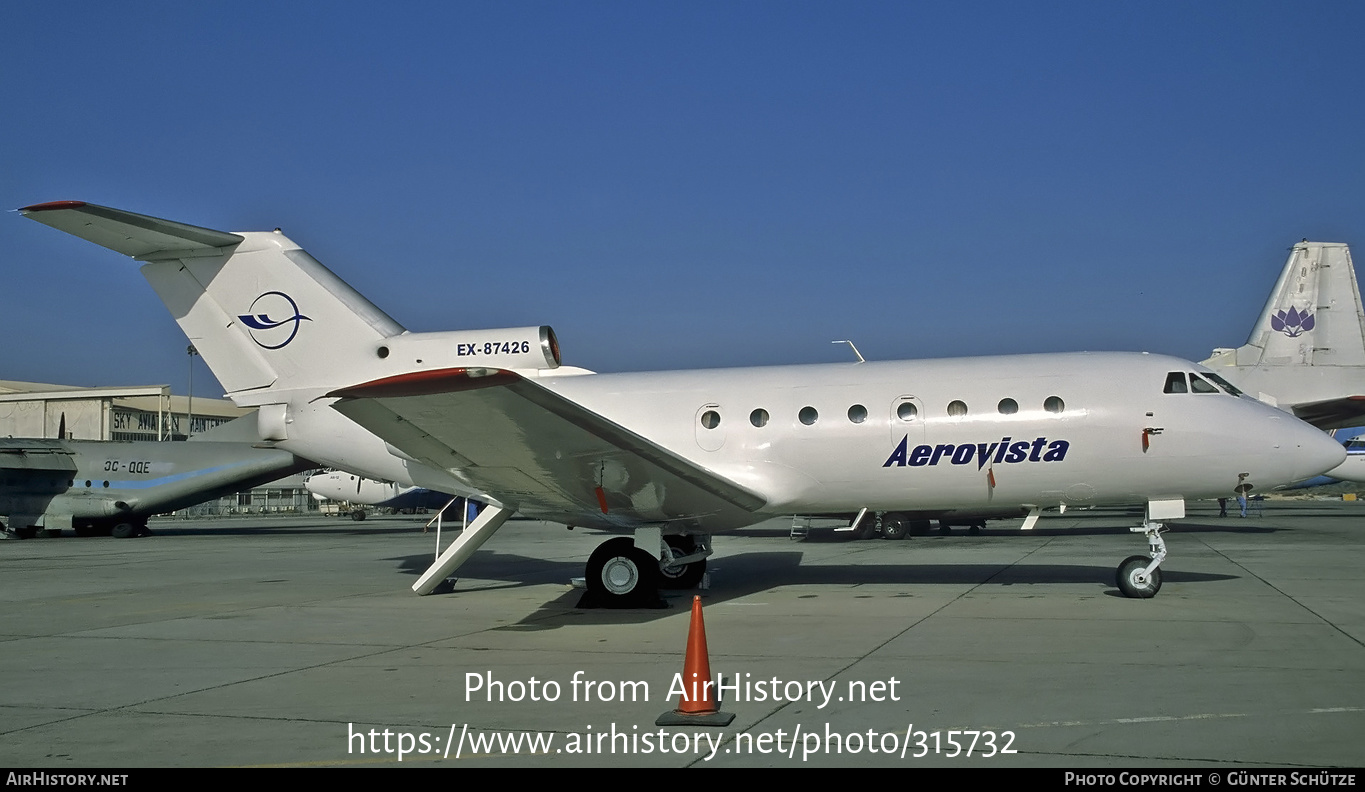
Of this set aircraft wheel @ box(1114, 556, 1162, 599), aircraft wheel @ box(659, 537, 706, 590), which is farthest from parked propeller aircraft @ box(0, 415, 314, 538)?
aircraft wheel @ box(1114, 556, 1162, 599)

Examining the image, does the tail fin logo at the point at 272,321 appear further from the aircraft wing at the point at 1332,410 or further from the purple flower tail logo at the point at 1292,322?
the purple flower tail logo at the point at 1292,322

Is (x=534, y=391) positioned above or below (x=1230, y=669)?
above

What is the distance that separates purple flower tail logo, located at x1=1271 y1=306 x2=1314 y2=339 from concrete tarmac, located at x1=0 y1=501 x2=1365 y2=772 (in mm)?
14978

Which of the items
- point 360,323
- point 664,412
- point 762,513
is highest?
point 360,323

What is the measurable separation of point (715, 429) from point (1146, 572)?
5910 millimetres

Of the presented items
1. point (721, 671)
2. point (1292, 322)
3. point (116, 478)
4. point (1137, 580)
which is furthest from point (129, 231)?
point (1292, 322)

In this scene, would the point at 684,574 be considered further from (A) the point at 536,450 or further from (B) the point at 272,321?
(B) the point at 272,321

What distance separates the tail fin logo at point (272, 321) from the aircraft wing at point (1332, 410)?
2543 centimetres

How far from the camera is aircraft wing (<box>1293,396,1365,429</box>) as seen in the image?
27406 millimetres

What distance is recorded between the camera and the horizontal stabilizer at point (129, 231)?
41.4ft

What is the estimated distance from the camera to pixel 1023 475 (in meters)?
13.5
